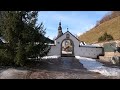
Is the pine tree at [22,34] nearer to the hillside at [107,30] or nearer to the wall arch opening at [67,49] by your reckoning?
the wall arch opening at [67,49]

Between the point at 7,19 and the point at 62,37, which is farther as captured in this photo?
the point at 62,37

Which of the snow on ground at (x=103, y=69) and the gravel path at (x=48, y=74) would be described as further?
the snow on ground at (x=103, y=69)

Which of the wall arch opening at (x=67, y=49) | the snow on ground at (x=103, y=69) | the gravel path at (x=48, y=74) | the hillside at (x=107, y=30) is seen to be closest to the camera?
the gravel path at (x=48, y=74)

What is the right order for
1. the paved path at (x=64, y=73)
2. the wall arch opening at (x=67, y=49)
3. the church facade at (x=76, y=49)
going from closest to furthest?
the paved path at (x=64, y=73)
the church facade at (x=76, y=49)
the wall arch opening at (x=67, y=49)

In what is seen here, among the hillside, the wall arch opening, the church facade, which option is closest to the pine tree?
the church facade

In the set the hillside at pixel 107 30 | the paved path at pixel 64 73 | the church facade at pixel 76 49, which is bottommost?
the paved path at pixel 64 73

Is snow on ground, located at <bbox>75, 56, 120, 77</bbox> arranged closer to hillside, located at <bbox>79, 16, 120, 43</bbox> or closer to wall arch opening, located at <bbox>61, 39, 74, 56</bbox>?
wall arch opening, located at <bbox>61, 39, 74, 56</bbox>


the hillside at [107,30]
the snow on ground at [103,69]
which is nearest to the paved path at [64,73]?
the snow on ground at [103,69]

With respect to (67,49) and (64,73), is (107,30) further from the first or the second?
(64,73)

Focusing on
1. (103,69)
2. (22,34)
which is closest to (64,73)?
(103,69)
